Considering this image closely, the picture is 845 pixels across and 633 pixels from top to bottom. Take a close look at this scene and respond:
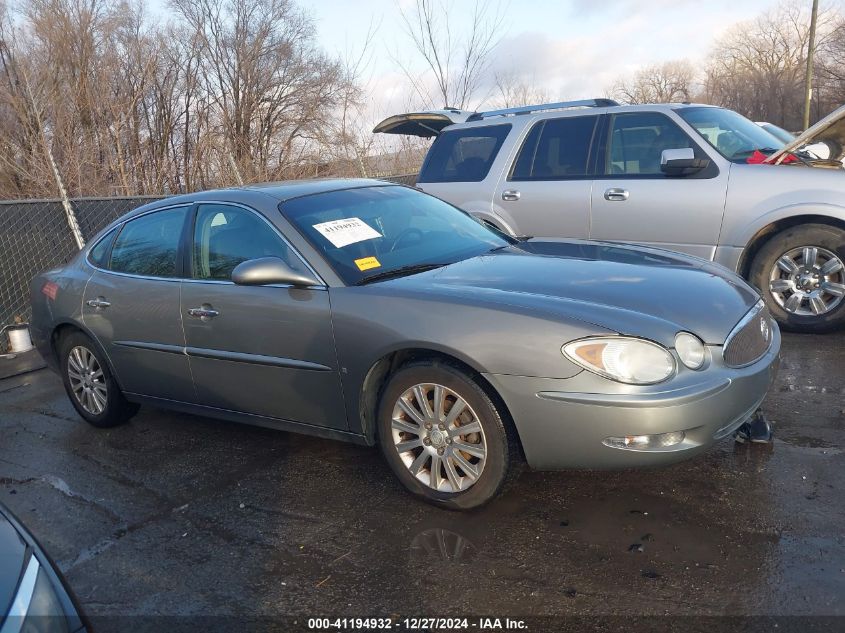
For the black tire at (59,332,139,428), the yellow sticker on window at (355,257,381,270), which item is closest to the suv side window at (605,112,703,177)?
the yellow sticker on window at (355,257,381,270)

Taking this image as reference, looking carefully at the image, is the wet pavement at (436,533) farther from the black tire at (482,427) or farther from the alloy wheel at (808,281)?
the alloy wheel at (808,281)

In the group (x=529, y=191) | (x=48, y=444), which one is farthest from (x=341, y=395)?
(x=529, y=191)

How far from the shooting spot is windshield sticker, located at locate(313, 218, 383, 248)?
3.90 metres

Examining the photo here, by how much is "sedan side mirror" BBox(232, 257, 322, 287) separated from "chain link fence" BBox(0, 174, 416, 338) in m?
4.38

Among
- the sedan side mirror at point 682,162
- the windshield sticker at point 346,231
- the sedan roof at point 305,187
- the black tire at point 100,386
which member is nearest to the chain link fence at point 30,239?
the sedan side mirror at point 682,162

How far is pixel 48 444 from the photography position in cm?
483

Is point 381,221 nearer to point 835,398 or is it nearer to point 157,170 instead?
point 835,398

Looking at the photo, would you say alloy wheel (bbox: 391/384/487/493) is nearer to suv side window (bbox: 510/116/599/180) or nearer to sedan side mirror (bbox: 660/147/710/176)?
sedan side mirror (bbox: 660/147/710/176)

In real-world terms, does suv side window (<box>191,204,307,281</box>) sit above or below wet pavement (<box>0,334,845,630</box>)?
above

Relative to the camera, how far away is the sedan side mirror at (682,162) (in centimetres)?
579

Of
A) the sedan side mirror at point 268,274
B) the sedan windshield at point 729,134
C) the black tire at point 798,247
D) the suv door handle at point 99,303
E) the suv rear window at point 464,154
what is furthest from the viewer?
the suv rear window at point 464,154

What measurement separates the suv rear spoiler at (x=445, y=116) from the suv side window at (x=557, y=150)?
0.25 m

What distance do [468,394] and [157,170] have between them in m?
15.2

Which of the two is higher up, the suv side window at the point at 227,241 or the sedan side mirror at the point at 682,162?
the sedan side mirror at the point at 682,162
